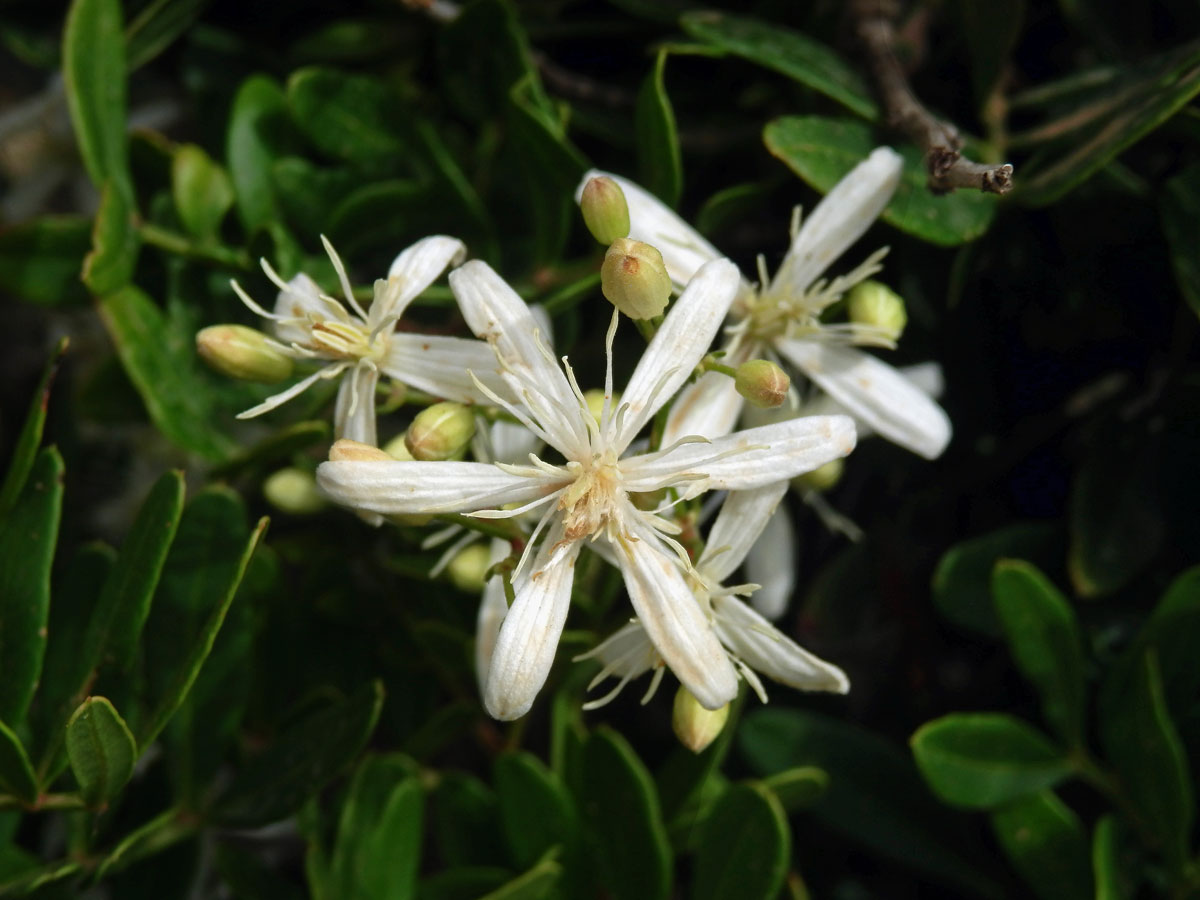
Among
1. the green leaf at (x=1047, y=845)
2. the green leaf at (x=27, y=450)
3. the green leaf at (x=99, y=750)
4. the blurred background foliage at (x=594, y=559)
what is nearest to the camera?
the green leaf at (x=99, y=750)

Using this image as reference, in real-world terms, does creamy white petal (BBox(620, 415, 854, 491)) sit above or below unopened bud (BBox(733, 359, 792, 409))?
below

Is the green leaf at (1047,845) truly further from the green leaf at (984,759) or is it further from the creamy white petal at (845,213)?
the creamy white petal at (845,213)

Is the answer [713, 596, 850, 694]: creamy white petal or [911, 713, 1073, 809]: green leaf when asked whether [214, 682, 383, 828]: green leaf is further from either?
[911, 713, 1073, 809]: green leaf

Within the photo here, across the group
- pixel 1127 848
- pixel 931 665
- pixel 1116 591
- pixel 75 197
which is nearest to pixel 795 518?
pixel 931 665

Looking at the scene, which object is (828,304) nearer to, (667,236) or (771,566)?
(667,236)

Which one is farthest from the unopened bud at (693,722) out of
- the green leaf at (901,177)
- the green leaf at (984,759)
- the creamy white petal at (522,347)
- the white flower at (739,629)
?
the green leaf at (901,177)

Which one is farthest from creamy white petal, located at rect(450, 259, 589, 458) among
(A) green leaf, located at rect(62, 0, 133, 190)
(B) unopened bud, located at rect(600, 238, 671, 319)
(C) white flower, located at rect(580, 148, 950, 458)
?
(A) green leaf, located at rect(62, 0, 133, 190)

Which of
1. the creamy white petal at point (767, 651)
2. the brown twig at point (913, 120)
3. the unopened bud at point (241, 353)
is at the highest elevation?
the brown twig at point (913, 120)
